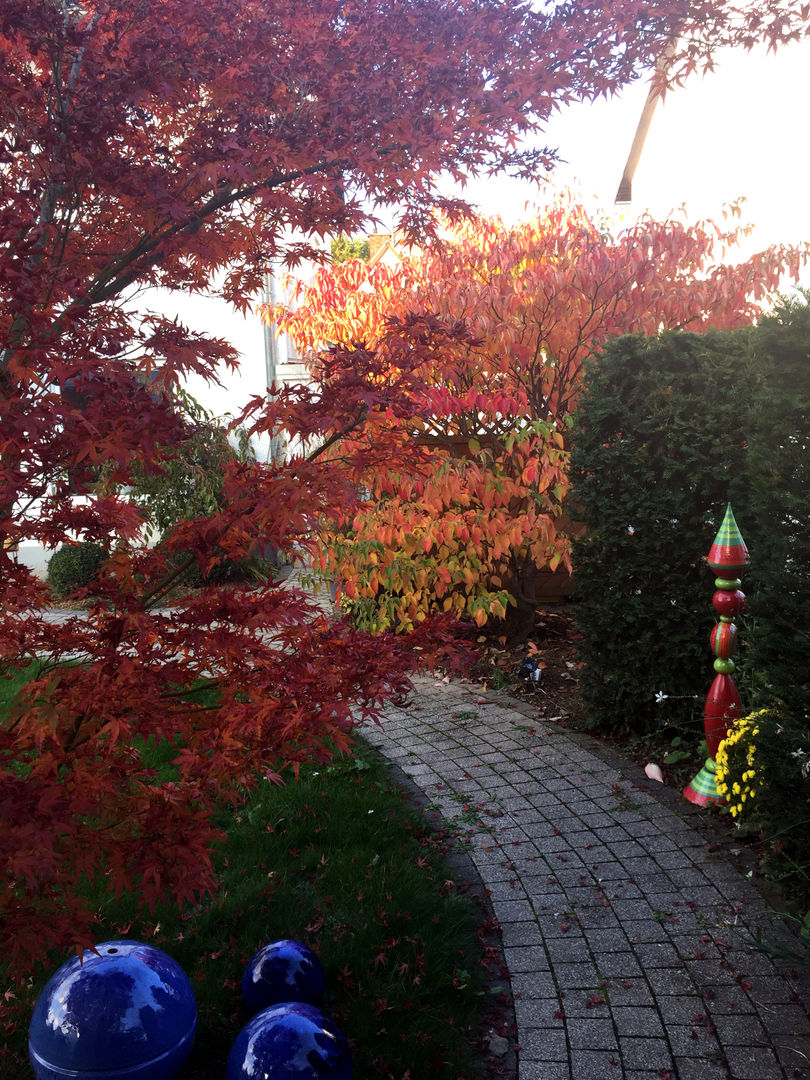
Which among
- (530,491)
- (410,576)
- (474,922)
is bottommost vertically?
(474,922)

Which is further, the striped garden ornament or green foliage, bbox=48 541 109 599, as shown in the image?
green foliage, bbox=48 541 109 599

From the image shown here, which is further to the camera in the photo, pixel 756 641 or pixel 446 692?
pixel 446 692

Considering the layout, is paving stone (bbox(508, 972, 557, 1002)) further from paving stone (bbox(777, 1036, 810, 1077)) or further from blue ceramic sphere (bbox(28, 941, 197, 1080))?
blue ceramic sphere (bbox(28, 941, 197, 1080))

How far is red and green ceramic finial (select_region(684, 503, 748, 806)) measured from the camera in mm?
3803

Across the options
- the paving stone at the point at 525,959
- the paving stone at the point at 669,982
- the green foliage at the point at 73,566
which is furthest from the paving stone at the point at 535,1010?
the green foliage at the point at 73,566

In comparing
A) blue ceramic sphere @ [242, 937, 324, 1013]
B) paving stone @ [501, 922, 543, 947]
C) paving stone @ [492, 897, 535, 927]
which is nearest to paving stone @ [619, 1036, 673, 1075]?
paving stone @ [501, 922, 543, 947]

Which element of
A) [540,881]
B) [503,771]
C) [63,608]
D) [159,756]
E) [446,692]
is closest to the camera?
[540,881]

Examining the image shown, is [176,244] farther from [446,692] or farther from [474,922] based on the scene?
[446,692]

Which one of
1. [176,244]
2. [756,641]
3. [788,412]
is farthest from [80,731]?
[788,412]

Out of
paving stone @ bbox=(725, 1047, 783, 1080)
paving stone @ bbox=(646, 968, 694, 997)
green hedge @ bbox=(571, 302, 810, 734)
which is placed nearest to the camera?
paving stone @ bbox=(725, 1047, 783, 1080)

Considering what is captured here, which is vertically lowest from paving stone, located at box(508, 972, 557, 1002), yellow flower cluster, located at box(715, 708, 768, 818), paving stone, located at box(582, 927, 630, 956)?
paving stone, located at box(508, 972, 557, 1002)

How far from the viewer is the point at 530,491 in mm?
6039

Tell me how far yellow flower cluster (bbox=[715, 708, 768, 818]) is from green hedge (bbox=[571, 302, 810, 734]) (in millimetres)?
233

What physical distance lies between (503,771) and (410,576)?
2159 millimetres
